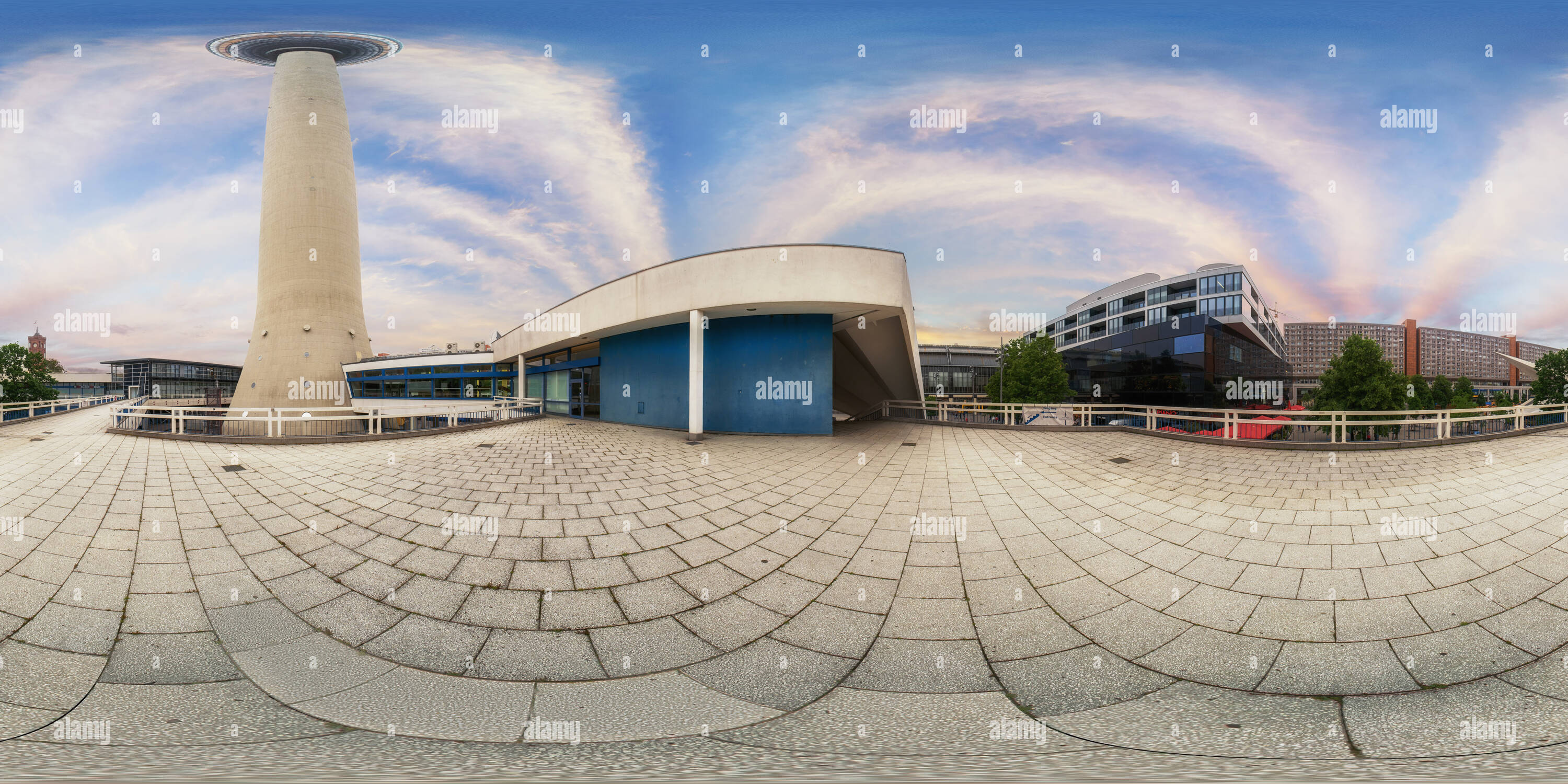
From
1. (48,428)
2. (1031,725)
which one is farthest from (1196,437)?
(48,428)

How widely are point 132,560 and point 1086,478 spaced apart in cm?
919

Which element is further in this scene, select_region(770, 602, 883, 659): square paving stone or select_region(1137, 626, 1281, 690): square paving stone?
select_region(770, 602, 883, 659): square paving stone

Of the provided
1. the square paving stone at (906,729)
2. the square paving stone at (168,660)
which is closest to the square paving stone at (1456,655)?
the square paving stone at (906,729)

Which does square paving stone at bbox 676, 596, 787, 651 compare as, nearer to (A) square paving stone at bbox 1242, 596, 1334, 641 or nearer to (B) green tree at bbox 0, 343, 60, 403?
(A) square paving stone at bbox 1242, 596, 1334, 641

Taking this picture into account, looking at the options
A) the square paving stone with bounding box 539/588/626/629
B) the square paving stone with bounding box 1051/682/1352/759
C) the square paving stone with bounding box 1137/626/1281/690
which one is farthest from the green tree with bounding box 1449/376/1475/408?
the square paving stone with bounding box 539/588/626/629

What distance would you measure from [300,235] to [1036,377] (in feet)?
132

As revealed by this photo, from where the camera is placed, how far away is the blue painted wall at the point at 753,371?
1306cm

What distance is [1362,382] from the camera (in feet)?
82.0

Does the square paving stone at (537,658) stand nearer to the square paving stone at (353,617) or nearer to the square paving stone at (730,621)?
the square paving stone at (730,621)

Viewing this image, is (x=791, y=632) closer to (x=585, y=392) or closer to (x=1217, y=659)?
(x=1217, y=659)

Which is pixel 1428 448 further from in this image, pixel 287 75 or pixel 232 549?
pixel 287 75

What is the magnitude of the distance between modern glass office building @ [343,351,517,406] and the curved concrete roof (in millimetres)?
12489

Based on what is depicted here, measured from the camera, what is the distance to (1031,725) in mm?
2441

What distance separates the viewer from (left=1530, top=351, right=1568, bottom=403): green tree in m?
37.4
